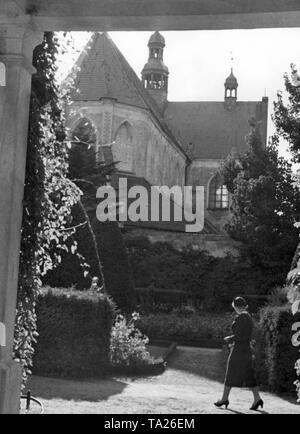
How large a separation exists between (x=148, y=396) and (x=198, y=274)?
1740cm

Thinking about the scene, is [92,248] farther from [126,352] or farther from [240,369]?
[240,369]

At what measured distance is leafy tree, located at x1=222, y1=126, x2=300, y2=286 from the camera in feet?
88.6

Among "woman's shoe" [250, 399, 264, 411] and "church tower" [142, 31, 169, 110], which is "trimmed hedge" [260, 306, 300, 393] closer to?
"woman's shoe" [250, 399, 264, 411]

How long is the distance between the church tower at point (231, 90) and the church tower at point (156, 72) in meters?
4.75

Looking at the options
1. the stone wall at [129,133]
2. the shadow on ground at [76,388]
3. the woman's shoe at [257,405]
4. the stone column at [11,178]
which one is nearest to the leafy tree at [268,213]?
the stone wall at [129,133]

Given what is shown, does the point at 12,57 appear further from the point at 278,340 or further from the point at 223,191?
the point at 223,191

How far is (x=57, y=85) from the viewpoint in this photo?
6594 mm

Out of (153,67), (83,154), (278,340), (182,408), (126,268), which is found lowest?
(182,408)

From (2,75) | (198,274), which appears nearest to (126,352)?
(2,75)

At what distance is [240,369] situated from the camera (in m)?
9.39

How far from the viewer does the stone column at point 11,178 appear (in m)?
5.31

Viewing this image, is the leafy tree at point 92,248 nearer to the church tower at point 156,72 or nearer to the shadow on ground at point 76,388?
the shadow on ground at point 76,388
